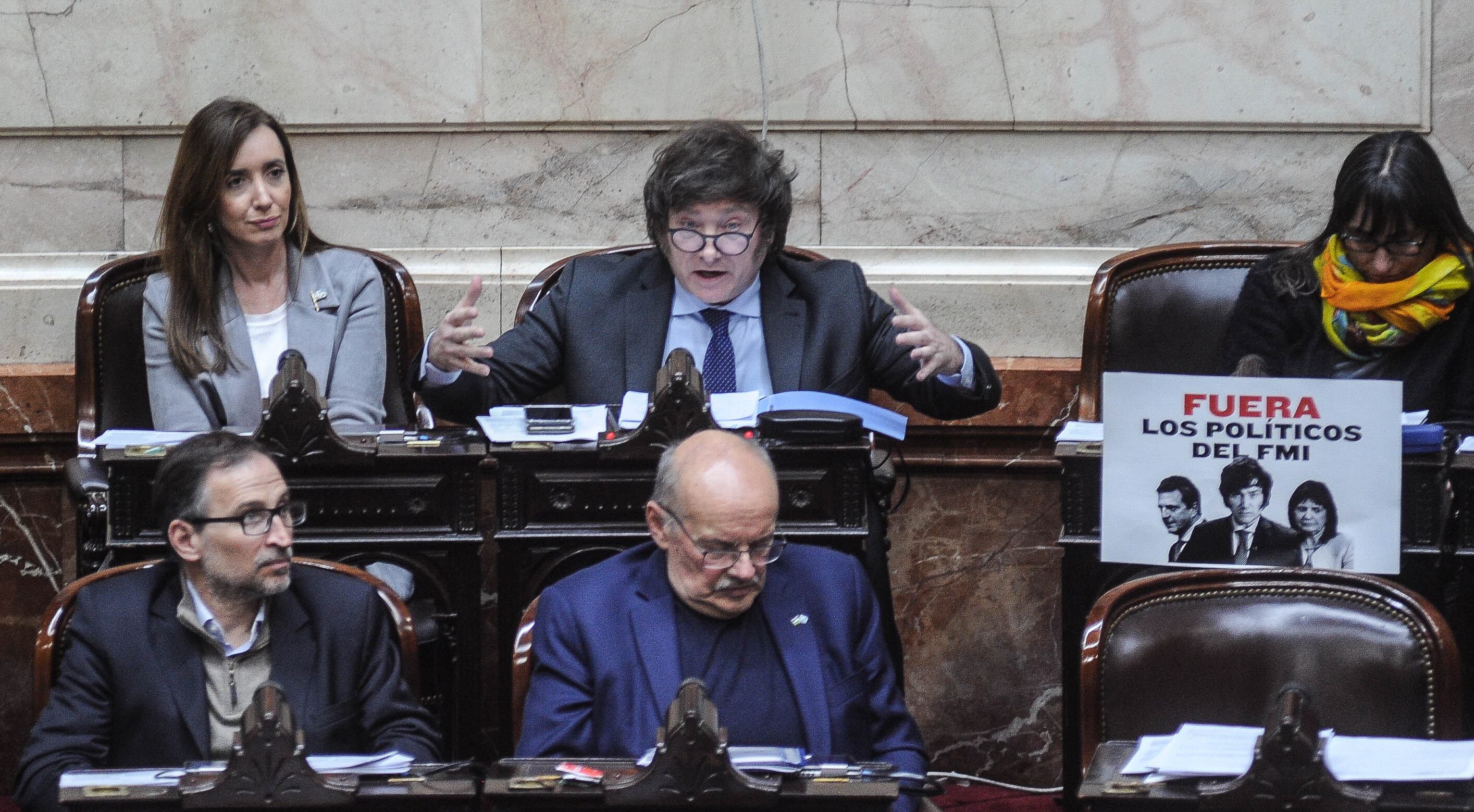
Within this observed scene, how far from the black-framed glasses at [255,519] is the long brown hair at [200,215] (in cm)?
106

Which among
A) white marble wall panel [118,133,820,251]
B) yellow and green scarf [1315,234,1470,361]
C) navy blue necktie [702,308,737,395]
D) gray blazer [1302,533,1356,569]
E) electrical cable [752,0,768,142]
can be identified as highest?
electrical cable [752,0,768,142]

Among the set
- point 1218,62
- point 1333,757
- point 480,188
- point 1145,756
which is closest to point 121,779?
point 1145,756

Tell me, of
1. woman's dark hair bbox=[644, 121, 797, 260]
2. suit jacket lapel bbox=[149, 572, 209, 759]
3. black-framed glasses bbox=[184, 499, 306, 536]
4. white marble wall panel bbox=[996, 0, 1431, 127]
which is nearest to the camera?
suit jacket lapel bbox=[149, 572, 209, 759]

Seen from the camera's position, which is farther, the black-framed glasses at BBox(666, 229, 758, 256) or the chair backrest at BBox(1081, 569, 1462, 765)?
the black-framed glasses at BBox(666, 229, 758, 256)

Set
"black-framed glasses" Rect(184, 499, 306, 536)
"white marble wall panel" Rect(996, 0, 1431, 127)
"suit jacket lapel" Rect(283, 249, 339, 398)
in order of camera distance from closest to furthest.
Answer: "black-framed glasses" Rect(184, 499, 306, 536) → "suit jacket lapel" Rect(283, 249, 339, 398) → "white marble wall panel" Rect(996, 0, 1431, 127)

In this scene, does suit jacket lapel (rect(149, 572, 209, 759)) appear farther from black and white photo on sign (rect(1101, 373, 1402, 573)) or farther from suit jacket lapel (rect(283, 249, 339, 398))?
black and white photo on sign (rect(1101, 373, 1402, 573))

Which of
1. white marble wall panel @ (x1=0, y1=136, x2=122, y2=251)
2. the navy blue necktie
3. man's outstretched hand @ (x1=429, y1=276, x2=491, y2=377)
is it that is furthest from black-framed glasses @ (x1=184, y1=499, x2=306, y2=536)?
white marble wall panel @ (x1=0, y1=136, x2=122, y2=251)

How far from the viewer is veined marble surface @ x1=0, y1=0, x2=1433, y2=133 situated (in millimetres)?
4980

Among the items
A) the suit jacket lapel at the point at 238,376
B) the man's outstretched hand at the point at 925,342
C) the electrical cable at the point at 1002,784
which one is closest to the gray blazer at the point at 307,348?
the suit jacket lapel at the point at 238,376

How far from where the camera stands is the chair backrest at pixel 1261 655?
288 centimetres

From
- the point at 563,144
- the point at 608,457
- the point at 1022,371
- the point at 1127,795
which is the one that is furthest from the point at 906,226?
the point at 1127,795

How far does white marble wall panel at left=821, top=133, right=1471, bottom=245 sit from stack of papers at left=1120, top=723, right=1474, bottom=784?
263cm

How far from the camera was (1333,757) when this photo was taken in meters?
2.43

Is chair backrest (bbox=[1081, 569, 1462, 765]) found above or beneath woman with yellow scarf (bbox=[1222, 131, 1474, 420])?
beneath
